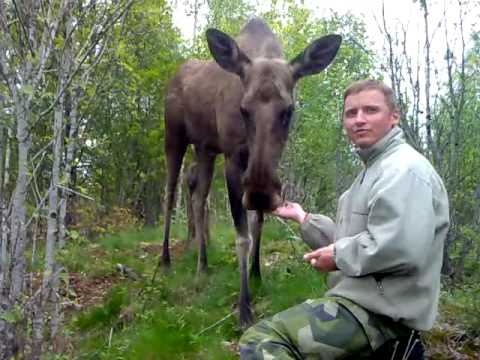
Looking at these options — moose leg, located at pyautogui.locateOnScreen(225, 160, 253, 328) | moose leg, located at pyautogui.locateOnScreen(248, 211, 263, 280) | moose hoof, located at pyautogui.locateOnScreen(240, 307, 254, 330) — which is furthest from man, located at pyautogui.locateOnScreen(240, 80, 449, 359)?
moose leg, located at pyautogui.locateOnScreen(248, 211, 263, 280)

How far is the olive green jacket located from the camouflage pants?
9cm

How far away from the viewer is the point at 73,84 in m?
5.00

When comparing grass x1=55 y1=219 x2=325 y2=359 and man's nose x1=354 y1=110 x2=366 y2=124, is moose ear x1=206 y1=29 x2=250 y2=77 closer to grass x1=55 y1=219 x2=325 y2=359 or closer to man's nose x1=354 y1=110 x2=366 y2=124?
grass x1=55 y1=219 x2=325 y2=359

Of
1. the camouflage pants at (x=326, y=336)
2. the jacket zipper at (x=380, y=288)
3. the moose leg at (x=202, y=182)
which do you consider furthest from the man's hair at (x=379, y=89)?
the moose leg at (x=202, y=182)

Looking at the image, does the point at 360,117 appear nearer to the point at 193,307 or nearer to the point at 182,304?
the point at 193,307

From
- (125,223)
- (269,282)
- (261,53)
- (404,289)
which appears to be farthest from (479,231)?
(125,223)

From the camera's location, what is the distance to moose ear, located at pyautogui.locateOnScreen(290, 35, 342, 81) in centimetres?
→ 637

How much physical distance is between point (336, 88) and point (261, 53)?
1365cm

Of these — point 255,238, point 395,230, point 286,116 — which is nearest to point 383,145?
point 395,230

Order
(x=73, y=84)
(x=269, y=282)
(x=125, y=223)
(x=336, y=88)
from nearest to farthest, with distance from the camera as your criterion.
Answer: (x=73, y=84)
(x=269, y=282)
(x=125, y=223)
(x=336, y=88)

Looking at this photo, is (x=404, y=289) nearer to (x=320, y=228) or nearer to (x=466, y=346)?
(x=320, y=228)

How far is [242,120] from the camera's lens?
667 cm

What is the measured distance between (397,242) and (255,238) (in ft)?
15.2

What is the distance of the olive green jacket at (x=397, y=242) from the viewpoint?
311 centimetres
